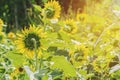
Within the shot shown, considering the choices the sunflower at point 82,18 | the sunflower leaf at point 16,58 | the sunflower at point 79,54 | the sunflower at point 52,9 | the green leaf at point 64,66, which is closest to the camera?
the green leaf at point 64,66

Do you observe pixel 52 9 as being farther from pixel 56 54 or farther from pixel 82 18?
pixel 82 18

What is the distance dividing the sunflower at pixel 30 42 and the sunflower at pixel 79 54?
135mm

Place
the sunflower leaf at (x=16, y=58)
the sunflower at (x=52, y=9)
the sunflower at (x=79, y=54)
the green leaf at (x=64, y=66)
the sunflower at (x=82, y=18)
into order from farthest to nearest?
the sunflower at (x=82, y=18), the sunflower at (x=52, y=9), the sunflower at (x=79, y=54), the sunflower leaf at (x=16, y=58), the green leaf at (x=64, y=66)

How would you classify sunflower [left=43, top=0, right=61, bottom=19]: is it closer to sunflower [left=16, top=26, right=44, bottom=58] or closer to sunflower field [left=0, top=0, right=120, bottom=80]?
sunflower field [left=0, top=0, right=120, bottom=80]

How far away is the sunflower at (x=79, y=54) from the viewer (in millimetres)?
1330

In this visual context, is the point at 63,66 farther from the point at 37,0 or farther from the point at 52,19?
the point at 37,0

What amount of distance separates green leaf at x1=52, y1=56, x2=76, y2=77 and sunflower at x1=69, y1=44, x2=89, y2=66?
18cm

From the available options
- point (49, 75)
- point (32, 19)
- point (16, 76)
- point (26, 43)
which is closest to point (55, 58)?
point (49, 75)

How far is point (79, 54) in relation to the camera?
138cm

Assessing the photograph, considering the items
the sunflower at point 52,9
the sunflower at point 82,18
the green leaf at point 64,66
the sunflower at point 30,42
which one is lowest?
the green leaf at point 64,66

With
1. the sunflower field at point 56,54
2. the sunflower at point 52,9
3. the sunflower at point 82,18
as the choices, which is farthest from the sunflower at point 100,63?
the sunflower at point 82,18

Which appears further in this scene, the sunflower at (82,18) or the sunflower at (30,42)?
the sunflower at (82,18)

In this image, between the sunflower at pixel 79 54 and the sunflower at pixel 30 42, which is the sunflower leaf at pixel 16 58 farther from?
the sunflower at pixel 79 54

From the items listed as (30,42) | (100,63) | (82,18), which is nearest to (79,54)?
(100,63)
